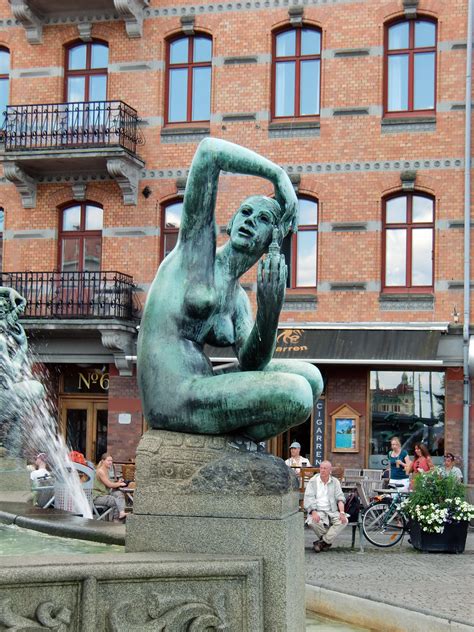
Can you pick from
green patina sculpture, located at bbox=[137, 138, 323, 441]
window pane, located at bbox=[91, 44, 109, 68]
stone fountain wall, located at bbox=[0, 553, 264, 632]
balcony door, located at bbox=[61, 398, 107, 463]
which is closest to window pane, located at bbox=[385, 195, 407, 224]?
window pane, located at bbox=[91, 44, 109, 68]

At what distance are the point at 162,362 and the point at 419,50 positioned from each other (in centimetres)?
1964

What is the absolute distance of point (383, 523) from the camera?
14289mm

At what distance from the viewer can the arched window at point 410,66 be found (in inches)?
887

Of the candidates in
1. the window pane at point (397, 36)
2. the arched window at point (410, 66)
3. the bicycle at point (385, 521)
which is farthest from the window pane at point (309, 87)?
the bicycle at point (385, 521)

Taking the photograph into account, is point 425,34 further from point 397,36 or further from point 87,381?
point 87,381

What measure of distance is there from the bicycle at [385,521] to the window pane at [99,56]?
13938 mm

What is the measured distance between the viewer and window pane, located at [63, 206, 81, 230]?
24.5 meters

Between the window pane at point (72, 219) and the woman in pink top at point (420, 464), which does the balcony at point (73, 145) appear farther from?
the woman in pink top at point (420, 464)

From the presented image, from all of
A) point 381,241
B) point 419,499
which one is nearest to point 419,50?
point 381,241

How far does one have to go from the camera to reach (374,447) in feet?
73.2

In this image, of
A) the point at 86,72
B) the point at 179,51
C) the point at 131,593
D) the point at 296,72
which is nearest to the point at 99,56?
the point at 86,72

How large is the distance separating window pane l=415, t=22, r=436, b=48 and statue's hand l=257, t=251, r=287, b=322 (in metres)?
19.7

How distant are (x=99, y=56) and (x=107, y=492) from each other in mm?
14850

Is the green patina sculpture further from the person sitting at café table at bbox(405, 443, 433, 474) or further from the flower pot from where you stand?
→ the person sitting at café table at bbox(405, 443, 433, 474)
